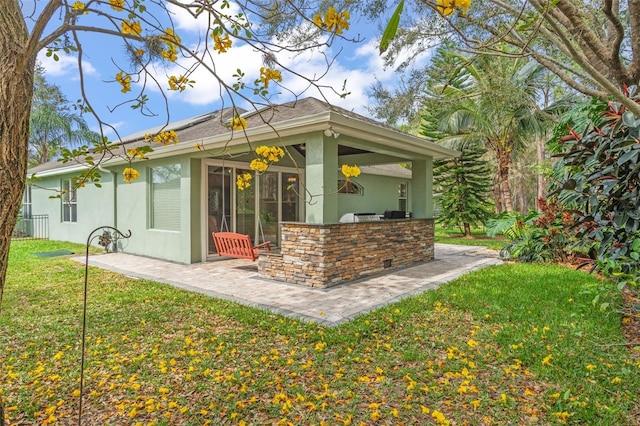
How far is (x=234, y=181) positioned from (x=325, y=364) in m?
6.65

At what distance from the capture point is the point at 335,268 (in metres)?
6.39

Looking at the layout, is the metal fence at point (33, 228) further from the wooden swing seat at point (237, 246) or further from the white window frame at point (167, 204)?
the wooden swing seat at point (237, 246)

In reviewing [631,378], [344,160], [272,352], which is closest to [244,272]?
[272,352]

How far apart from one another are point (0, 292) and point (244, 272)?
18.8ft

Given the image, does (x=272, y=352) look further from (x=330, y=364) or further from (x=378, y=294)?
(x=378, y=294)

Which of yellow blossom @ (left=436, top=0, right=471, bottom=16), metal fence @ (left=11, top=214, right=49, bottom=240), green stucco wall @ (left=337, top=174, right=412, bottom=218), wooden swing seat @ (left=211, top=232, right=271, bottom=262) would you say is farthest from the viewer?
metal fence @ (left=11, top=214, right=49, bottom=240)

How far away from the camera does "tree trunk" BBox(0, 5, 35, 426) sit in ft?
5.81

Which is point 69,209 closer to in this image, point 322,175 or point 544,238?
point 322,175

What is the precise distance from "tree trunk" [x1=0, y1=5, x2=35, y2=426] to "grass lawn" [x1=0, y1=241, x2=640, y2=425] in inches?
63.7

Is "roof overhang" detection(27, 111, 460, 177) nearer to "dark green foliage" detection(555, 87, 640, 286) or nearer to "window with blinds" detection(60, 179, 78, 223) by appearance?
"dark green foliage" detection(555, 87, 640, 286)

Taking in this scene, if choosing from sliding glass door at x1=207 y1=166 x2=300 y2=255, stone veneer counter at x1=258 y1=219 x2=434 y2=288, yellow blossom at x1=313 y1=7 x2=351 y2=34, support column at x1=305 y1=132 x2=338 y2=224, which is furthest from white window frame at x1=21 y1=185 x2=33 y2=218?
yellow blossom at x1=313 y1=7 x2=351 y2=34

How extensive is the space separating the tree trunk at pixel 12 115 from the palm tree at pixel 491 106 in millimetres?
9379

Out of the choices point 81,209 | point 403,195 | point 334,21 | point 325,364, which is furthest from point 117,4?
point 403,195

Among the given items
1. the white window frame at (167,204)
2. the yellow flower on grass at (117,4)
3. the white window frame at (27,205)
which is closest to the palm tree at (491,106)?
the white window frame at (167,204)
